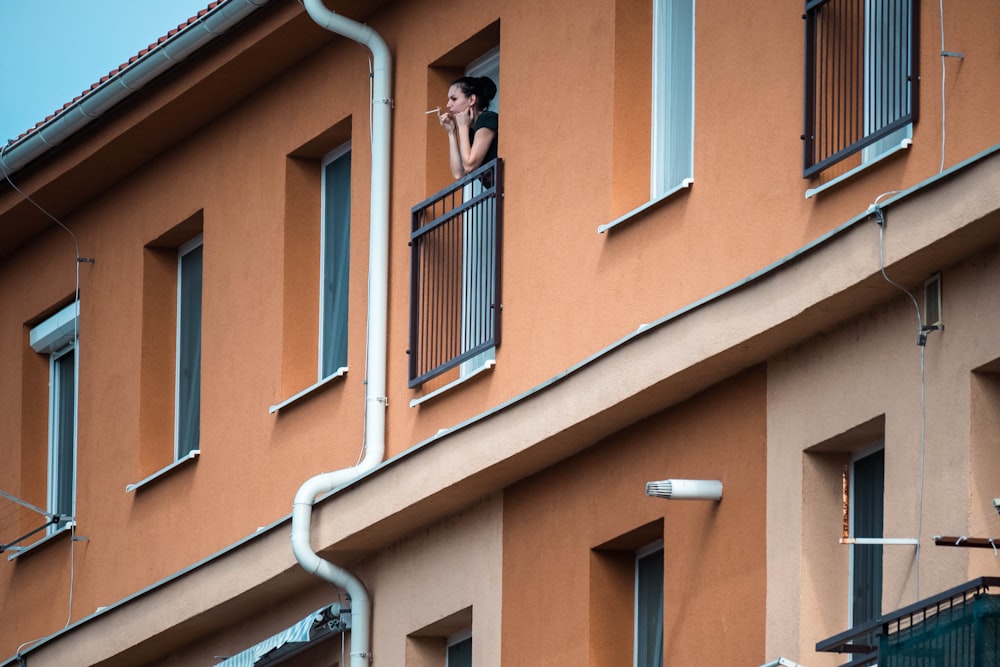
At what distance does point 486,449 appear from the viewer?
15633 mm

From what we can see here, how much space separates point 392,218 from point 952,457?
238 inches

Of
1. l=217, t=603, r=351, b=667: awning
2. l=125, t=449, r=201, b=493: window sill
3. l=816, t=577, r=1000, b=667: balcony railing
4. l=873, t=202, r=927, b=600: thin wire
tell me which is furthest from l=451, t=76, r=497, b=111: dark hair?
l=816, t=577, r=1000, b=667: balcony railing

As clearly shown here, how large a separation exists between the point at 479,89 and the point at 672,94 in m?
1.93

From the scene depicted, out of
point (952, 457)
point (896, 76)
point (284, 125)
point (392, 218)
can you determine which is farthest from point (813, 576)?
point (284, 125)

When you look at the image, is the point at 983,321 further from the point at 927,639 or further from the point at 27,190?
the point at 27,190

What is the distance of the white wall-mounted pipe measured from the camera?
61.5 feet

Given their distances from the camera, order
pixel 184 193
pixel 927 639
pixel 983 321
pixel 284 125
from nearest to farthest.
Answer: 1. pixel 927 639
2. pixel 983 321
3. pixel 284 125
4. pixel 184 193

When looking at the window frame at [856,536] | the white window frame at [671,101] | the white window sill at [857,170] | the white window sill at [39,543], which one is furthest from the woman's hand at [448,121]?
the white window sill at [39,543]

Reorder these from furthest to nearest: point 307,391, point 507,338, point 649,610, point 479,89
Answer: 1. point 307,391
2. point 479,89
3. point 507,338
4. point 649,610

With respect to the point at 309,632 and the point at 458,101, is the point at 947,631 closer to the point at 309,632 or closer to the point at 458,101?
the point at 458,101

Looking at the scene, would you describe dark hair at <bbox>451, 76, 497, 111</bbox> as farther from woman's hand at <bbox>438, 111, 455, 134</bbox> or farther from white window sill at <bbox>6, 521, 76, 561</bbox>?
white window sill at <bbox>6, 521, 76, 561</bbox>

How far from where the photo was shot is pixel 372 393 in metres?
17.2

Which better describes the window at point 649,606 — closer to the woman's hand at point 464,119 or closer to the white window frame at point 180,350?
the woman's hand at point 464,119

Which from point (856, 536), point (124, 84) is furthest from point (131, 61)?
point (856, 536)
